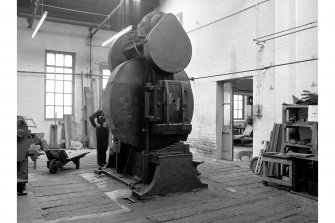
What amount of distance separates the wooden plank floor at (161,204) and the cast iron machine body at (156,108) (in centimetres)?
31

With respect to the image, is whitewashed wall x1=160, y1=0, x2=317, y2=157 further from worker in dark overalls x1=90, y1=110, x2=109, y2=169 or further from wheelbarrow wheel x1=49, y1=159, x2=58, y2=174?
wheelbarrow wheel x1=49, y1=159, x2=58, y2=174

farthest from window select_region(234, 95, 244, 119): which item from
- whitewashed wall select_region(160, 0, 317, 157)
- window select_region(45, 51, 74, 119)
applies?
window select_region(45, 51, 74, 119)

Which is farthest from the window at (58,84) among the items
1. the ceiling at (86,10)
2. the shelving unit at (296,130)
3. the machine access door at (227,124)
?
the shelving unit at (296,130)

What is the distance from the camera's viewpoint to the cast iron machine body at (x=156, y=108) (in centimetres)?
398

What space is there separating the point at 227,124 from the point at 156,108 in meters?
3.29

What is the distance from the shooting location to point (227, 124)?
6.93 m

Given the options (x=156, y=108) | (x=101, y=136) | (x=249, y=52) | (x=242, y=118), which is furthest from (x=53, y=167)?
(x=242, y=118)

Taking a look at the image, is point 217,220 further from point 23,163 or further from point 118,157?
point 23,163

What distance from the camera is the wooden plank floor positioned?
10.3 feet

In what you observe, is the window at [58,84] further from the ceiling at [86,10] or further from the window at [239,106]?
the window at [239,106]

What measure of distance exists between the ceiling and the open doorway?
360 cm

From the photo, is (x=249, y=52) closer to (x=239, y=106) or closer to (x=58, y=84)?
(x=58, y=84)

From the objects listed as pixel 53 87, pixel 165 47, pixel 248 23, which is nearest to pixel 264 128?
pixel 248 23

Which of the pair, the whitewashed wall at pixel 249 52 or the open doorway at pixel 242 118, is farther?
the open doorway at pixel 242 118
